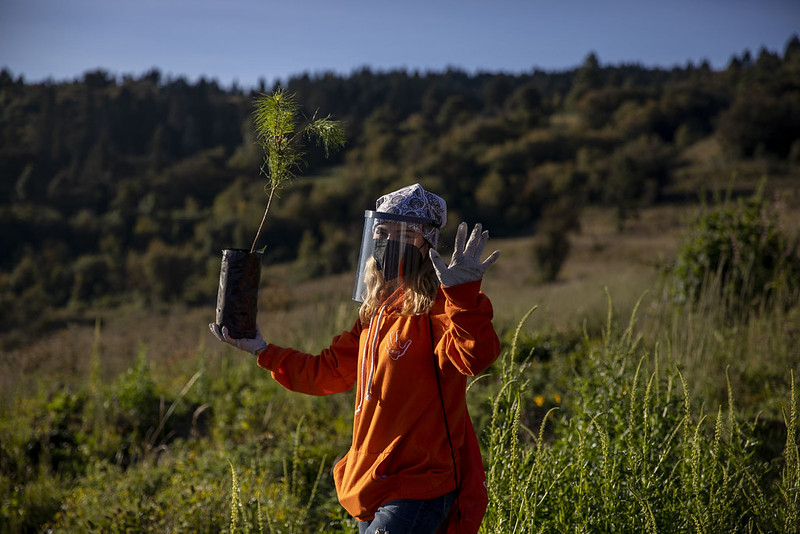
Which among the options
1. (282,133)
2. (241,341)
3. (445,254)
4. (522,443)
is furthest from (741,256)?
(445,254)

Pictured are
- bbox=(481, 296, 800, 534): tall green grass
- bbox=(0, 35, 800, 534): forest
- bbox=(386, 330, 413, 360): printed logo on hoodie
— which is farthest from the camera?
bbox=(0, 35, 800, 534): forest

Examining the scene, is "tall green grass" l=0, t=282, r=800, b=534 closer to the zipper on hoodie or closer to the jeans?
the jeans

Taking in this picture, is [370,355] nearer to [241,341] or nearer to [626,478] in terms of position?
[241,341]

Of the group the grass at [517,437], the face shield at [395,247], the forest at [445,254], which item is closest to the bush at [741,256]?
the forest at [445,254]

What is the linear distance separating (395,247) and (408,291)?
0.52 feet

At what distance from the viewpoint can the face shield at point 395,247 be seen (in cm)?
202

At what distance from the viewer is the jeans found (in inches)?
71.3

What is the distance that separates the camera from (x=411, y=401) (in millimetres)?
1927

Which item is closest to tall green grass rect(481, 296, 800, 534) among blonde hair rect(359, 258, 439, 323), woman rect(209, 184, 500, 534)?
woman rect(209, 184, 500, 534)

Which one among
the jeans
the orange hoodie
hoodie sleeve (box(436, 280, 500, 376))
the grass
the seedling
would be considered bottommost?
the grass

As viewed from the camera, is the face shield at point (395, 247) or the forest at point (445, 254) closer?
the face shield at point (395, 247)

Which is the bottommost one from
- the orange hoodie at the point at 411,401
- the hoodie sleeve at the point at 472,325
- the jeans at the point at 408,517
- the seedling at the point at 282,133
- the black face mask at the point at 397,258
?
the jeans at the point at 408,517

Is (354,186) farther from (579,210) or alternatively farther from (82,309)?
(82,309)

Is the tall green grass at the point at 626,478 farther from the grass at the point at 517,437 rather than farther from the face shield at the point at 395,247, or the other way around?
the face shield at the point at 395,247
